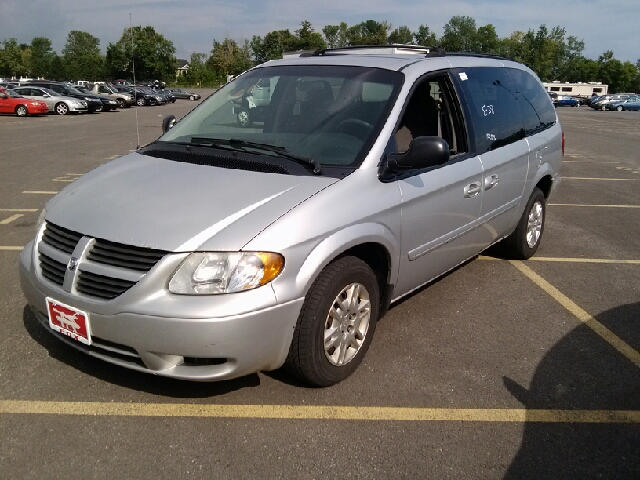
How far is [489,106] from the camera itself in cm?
468

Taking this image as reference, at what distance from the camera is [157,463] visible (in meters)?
2.67

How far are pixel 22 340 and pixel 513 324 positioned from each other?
3.41 meters

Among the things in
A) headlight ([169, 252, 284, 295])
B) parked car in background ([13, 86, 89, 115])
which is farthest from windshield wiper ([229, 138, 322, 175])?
parked car in background ([13, 86, 89, 115])

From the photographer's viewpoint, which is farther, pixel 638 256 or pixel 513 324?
pixel 638 256

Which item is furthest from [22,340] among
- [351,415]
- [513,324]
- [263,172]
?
[513,324]

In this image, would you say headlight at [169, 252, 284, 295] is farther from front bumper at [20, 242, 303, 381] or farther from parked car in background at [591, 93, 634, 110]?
parked car in background at [591, 93, 634, 110]

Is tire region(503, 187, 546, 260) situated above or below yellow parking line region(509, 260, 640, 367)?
above

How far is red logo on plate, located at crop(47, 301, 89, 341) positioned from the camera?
9.62 ft

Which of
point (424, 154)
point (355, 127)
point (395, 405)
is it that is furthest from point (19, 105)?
point (395, 405)

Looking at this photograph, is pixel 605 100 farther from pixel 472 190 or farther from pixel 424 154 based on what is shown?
pixel 424 154

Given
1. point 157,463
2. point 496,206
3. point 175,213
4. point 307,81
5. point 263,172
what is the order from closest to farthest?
point 157,463 < point 175,213 < point 263,172 < point 307,81 < point 496,206

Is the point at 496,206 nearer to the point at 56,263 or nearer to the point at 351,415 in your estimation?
the point at 351,415

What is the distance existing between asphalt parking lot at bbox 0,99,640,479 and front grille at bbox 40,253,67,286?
2.09ft

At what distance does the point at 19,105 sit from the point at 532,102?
29022 mm
